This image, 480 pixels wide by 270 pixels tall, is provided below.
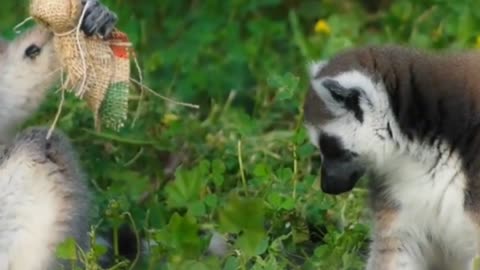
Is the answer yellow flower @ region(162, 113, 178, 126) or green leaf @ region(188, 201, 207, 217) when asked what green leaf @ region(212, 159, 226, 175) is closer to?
green leaf @ region(188, 201, 207, 217)

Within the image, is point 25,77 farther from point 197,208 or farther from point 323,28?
point 323,28

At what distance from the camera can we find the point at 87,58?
20.0 feet

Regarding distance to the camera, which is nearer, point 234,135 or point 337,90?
point 337,90

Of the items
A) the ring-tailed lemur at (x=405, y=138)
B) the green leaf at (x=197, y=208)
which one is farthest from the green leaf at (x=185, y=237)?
the green leaf at (x=197, y=208)

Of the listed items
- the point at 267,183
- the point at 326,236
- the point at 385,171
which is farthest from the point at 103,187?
the point at 385,171

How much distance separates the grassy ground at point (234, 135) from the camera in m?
6.04

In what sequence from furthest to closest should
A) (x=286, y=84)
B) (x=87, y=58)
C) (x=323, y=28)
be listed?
(x=323, y=28) → (x=286, y=84) → (x=87, y=58)

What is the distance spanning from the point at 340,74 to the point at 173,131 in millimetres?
1819

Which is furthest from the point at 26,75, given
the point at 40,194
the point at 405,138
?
the point at 405,138

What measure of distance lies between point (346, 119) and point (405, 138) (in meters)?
0.21

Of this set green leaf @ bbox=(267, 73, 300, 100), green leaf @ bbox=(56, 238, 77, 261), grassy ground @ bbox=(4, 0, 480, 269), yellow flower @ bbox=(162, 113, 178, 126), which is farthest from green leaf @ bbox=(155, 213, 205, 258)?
yellow flower @ bbox=(162, 113, 178, 126)

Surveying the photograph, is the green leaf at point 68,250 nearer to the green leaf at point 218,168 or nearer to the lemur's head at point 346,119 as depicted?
the lemur's head at point 346,119

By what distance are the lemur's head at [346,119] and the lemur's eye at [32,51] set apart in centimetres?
110

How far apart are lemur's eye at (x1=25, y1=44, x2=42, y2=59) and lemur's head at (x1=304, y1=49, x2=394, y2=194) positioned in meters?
1.10
